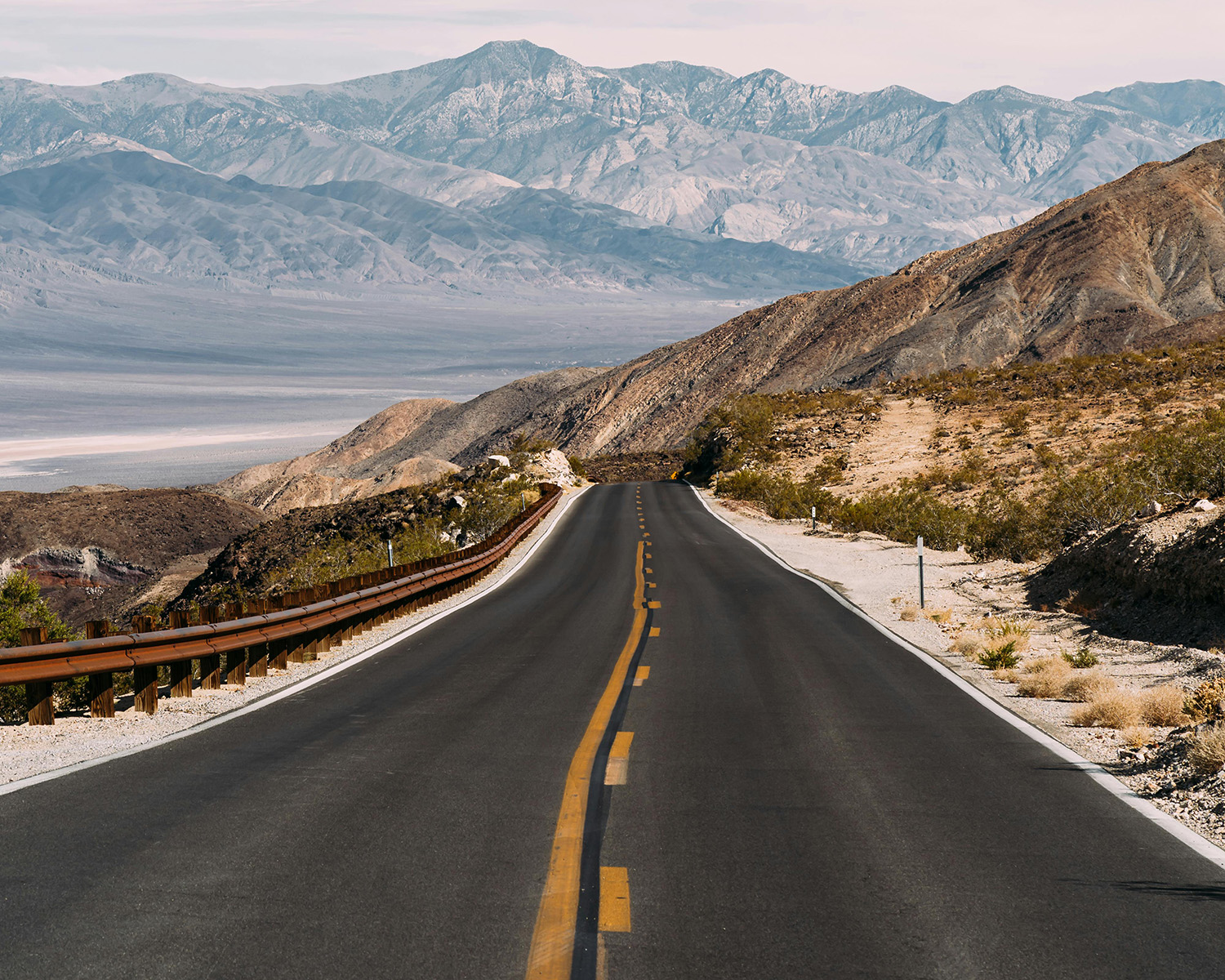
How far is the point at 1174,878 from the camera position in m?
5.59

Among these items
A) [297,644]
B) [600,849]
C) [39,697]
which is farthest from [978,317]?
[600,849]

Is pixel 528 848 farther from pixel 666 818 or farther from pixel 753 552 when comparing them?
pixel 753 552

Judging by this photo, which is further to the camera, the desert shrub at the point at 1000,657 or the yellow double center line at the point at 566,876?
the desert shrub at the point at 1000,657

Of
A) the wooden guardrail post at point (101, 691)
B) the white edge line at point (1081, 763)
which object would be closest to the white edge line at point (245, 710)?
the wooden guardrail post at point (101, 691)

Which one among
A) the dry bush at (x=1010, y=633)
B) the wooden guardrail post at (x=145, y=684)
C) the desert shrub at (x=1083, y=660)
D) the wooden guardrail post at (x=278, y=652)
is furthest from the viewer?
the dry bush at (x=1010, y=633)

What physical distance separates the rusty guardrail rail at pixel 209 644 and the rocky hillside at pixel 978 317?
2943 inches

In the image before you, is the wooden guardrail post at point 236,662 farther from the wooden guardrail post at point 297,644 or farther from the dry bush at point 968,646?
Answer: the dry bush at point 968,646

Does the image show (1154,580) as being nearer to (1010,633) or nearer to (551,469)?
(1010,633)

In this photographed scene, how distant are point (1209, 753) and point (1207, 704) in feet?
5.25

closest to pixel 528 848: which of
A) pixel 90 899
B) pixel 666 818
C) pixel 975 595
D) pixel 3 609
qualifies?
pixel 666 818

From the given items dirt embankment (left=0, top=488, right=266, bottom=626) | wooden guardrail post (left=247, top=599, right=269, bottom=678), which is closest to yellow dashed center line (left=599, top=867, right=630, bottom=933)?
wooden guardrail post (left=247, top=599, right=269, bottom=678)

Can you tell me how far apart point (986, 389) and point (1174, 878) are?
5809 cm

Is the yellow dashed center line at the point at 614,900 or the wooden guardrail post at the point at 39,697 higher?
Answer: the wooden guardrail post at the point at 39,697

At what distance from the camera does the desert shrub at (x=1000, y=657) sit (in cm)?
1208
